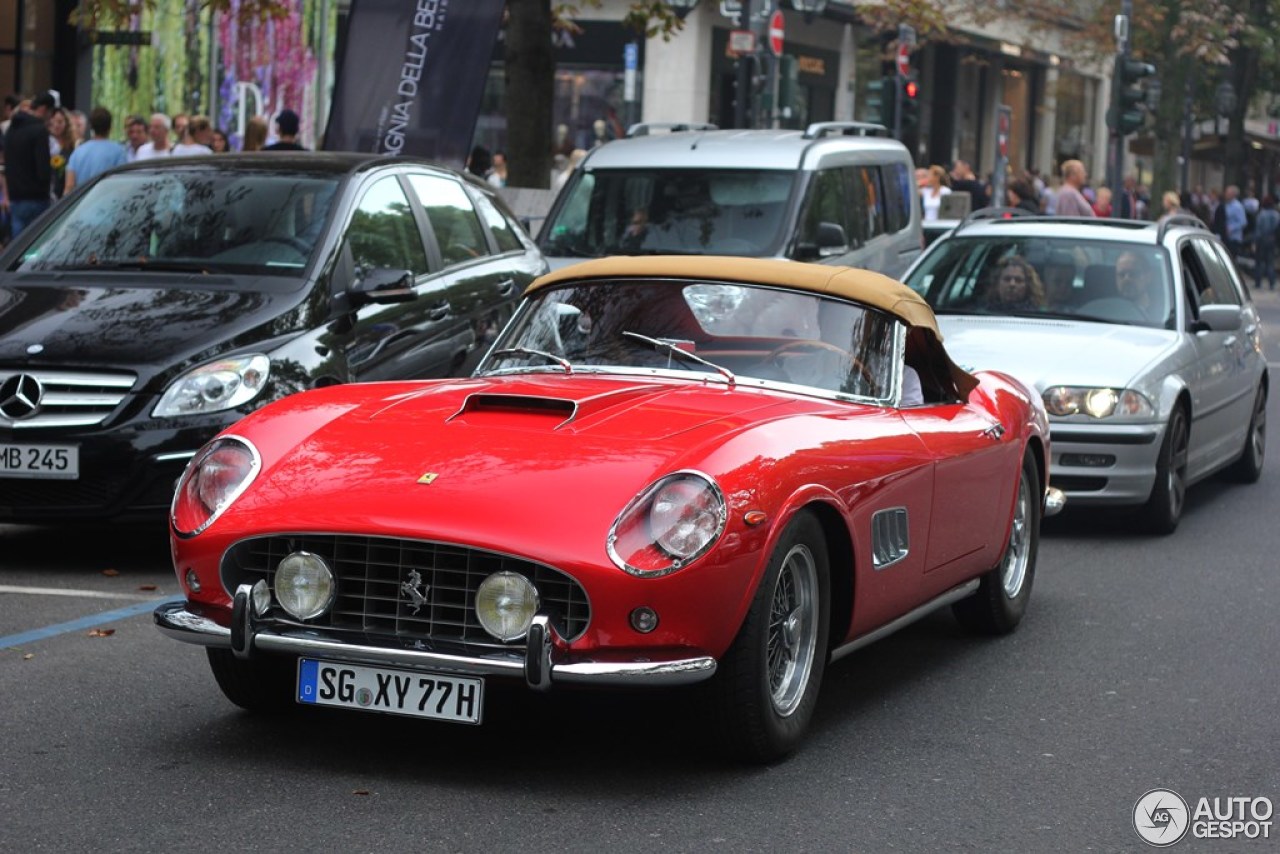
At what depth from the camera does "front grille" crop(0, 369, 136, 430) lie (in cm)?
845

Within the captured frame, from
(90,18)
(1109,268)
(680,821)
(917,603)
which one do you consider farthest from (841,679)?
(90,18)

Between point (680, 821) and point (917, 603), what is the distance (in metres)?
1.79

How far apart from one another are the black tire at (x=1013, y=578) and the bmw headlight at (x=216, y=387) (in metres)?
2.95

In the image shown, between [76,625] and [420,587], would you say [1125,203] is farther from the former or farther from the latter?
[420,587]

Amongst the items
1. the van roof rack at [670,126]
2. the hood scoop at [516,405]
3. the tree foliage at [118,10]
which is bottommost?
the hood scoop at [516,405]

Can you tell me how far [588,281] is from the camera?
7027mm

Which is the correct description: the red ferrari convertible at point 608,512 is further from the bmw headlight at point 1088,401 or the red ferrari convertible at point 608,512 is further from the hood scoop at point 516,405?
the bmw headlight at point 1088,401

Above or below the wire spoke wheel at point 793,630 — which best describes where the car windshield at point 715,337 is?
above

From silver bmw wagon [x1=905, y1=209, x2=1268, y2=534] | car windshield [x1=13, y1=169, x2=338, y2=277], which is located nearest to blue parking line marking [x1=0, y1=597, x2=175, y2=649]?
car windshield [x1=13, y1=169, x2=338, y2=277]

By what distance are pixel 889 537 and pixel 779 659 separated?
0.68 metres

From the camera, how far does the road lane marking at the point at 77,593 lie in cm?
823

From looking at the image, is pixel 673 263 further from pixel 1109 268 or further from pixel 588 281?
pixel 1109 268

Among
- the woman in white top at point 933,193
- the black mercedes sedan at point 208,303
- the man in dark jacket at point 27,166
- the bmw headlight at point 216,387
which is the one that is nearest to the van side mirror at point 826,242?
the black mercedes sedan at point 208,303

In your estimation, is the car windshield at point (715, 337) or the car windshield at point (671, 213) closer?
the car windshield at point (715, 337)
